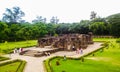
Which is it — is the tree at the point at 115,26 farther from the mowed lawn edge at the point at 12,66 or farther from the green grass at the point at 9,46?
the mowed lawn edge at the point at 12,66

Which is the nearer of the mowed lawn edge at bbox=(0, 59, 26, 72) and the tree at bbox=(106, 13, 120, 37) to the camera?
the mowed lawn edge at bbox=(0, 59, 26, 72)

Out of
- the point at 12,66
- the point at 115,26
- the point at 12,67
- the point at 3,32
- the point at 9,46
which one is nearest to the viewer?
the point at 12,67

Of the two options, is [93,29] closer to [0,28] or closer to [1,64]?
[0,28]

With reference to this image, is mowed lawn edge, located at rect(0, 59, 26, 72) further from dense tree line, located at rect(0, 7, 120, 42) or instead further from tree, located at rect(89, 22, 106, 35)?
tree, located at rect(89, 22, 106, 35)

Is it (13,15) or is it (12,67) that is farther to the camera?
(13,15)

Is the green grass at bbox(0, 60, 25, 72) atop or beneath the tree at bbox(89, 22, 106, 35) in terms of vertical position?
beneath

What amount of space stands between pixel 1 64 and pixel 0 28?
116ft

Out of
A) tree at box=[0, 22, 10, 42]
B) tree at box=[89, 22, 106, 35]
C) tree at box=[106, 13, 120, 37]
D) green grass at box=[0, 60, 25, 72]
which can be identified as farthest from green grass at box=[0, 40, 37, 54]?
tree at box=[106, 13, 120, 37]

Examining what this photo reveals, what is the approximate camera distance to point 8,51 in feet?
129

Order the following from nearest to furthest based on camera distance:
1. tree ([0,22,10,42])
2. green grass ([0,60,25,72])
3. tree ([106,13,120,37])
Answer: green grass ([0,60,25,72]), tree ([0,22,10,42]), tree ([106,13,120,37])

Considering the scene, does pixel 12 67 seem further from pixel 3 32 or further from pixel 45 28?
pixel 45 28

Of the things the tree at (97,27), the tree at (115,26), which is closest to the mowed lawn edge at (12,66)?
the tree at (97,27)

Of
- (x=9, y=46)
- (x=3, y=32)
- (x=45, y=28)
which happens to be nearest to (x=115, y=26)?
(x=45, y=28)

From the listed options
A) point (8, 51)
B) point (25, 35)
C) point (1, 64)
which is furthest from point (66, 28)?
point (1, 64)
